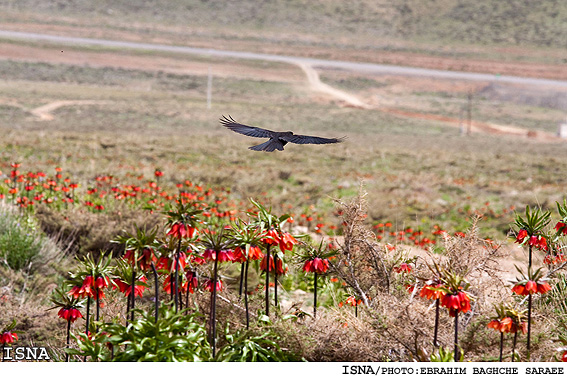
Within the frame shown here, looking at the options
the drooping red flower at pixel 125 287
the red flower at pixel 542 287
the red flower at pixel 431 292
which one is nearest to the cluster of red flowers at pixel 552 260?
the red flower at pixel 542 287

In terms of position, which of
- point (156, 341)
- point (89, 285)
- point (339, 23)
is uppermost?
point (339, 23)

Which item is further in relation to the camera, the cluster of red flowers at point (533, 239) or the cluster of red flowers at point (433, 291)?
the cluster of red flowers at point (533, 239)

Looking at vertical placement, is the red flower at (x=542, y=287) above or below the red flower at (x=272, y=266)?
above

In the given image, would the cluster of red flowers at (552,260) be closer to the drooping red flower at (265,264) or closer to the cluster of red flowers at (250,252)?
the drooping red flower at (265,264)

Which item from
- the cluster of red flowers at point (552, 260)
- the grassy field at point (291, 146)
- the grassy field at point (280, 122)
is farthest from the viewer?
the grassy field at point (291, 146)

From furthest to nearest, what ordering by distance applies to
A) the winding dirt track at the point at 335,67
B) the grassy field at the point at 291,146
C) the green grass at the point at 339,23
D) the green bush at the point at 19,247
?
the green grass at the point at 339,23, the winding dirt track at the point at 335,67, the grassy field at the point at 291,146, the green bush at the point at 19,247

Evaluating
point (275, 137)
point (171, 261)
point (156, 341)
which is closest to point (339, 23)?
point (275, 137)

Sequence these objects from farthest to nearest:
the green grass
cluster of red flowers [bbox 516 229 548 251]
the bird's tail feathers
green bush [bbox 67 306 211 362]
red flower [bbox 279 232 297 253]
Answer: the green grass < the bird's tail feathers < cluster of red flowers [bbox 516 229 548 251] < red flower [bbox 279 232 297 253] < green bush [bbox 67 306 211 362]

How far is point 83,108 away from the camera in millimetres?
32438

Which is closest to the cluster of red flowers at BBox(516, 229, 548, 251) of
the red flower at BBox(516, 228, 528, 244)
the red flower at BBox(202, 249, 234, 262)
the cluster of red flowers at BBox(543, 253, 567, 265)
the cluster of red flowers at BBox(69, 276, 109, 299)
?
the red flower at BBox(516, 228, 528, 244)

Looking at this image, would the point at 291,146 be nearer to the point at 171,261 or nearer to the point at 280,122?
the point at 280,122

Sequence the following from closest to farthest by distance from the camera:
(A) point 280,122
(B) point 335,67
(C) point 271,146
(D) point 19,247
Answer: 1. (C) point 271,146
2. (D) point 19,247
3. (A) point 280,122
4. (B) point 335,67

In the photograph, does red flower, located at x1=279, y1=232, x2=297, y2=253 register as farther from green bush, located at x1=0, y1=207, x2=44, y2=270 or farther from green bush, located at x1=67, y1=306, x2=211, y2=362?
green bush, located at x1=0, y1=207, x2=44, y2=270

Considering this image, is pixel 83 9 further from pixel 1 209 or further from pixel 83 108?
pixel 1 209
